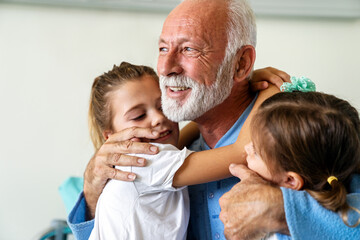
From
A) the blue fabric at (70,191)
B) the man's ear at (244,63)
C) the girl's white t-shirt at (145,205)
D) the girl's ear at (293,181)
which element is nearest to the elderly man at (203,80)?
the man's ear at (244,63)

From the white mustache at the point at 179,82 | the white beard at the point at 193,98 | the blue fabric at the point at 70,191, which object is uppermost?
the white mustache at the point at 179,82

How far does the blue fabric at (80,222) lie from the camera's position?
1535 mm

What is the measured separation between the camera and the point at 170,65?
1474mm

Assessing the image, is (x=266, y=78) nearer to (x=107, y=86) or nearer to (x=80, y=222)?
(x=107, y=86)

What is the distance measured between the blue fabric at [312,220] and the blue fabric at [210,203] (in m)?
0.47

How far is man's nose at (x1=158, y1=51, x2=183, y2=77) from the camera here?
1465 mm

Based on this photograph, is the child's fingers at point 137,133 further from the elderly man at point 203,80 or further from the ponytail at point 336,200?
the ponytail at point 336,200

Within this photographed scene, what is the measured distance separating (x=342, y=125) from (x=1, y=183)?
232cm

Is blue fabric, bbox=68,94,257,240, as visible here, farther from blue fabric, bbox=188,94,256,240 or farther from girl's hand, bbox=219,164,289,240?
girl's hand, bbox=219,164,289,240

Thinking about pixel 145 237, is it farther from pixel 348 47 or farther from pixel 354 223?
pixel 348 47

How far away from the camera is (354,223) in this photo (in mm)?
992

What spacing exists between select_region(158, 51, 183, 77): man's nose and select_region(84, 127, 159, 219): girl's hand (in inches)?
9.3

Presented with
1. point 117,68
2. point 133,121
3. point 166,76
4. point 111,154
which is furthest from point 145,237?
point 117,68

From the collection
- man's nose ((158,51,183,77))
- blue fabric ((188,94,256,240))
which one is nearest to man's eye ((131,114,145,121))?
man's nose ((158,51,183,77))
